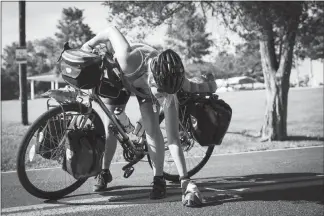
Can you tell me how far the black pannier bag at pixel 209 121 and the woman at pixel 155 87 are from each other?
422 millimetres

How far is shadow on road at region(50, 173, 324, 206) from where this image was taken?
326 centimetres

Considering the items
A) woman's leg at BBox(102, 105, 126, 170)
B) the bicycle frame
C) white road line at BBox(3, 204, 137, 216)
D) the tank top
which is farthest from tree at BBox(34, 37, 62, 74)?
white road line at BBox(3, 204, 137, 216)

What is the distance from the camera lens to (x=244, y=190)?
141 inches

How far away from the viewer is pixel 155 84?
293 centimetres

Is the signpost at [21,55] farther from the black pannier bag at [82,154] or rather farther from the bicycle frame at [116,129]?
the black pannier bag at [82,154]

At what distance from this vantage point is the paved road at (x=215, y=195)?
2975 millimetres

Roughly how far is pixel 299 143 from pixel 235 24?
3.12 meters

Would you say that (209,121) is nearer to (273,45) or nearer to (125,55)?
(125,55)

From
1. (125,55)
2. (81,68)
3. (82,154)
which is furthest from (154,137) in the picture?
(81,68)

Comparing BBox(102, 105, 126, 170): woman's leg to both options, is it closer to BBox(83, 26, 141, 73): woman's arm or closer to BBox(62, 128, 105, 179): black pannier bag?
BBox(62, 128, 105, 179): black pannier bag

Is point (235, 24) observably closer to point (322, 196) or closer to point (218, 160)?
point (218, 160)

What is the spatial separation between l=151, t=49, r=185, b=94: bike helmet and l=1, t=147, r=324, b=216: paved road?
1.12 meters

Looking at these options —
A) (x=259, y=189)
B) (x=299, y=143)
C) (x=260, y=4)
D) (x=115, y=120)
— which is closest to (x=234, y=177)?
(x=259, y=189)

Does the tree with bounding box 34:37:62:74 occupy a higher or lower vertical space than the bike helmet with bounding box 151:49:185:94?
higher
